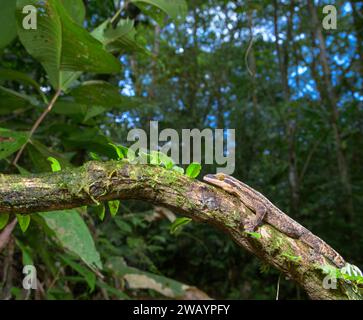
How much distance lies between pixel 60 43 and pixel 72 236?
0.89 meters

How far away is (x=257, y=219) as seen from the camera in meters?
1.28

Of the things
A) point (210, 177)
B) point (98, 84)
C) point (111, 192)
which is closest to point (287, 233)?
point (210, 177)

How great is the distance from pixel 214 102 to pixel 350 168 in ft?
9.38

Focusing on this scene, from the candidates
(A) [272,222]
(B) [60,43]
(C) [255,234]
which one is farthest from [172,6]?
(C) [255,234]

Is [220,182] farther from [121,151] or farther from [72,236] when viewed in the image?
[72,236]

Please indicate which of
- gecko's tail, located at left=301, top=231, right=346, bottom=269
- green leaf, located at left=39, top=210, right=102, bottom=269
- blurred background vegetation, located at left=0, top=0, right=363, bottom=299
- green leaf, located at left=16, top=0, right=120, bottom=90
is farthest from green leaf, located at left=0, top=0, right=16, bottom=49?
blurred background vegetation, located at left=0, top=0, right=363, bottom=299

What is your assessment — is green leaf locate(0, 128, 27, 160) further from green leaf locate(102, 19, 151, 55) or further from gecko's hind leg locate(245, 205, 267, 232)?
gecko's hind leg locate(245, 205, 267, 232)

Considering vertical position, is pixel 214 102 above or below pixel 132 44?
above

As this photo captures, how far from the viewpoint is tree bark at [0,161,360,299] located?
1.17 metres

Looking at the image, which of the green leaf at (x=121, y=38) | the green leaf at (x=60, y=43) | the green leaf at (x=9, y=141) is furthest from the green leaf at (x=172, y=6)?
the green leaf at (x=9, y=141)

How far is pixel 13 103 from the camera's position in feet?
7.33

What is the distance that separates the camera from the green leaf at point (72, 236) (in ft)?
6.23
